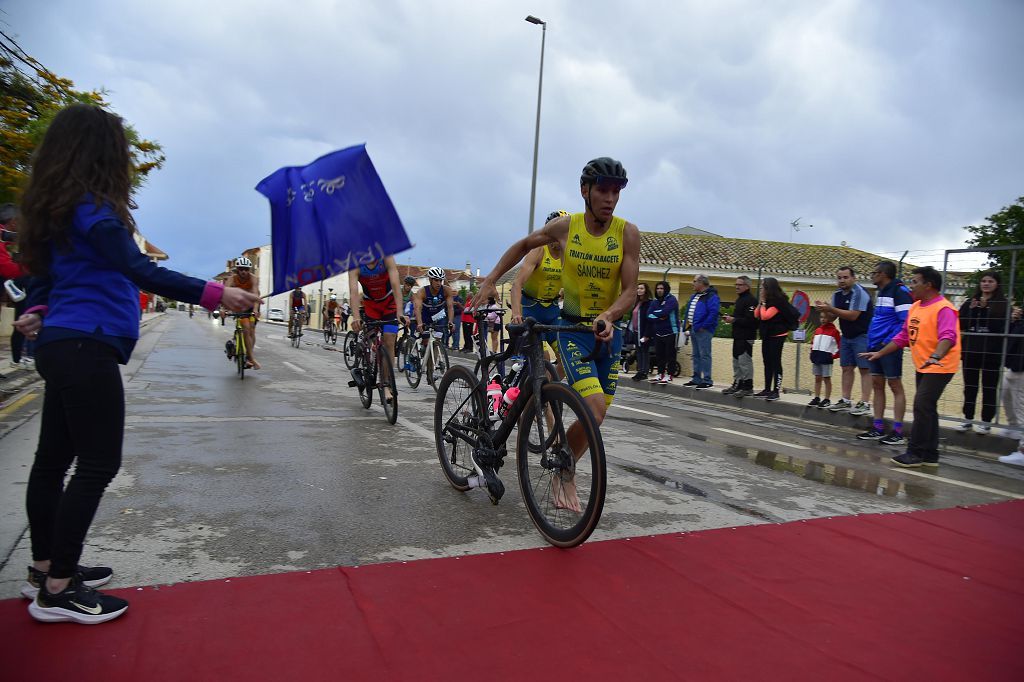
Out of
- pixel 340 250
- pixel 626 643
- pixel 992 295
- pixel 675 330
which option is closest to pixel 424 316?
pixel 675 330

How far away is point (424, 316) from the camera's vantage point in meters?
12.3

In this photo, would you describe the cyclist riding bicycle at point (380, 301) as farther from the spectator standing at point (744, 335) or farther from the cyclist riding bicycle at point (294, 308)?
the cyclist riding bicycle at point (294, 308)

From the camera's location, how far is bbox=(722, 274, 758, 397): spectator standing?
11.6 meters

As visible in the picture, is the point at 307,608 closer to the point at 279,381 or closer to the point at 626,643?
the point at 626,643

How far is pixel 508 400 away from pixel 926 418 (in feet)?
15.1

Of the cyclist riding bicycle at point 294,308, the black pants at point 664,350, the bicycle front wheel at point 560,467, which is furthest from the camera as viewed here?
the cyclist riding bicycle at point 294,308

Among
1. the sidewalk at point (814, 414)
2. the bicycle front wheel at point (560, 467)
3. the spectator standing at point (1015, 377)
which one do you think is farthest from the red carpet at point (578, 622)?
the spectator standing at point (1015, 377)

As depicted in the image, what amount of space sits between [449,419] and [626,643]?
2281 millimetres

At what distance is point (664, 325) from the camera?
13594 millimetres

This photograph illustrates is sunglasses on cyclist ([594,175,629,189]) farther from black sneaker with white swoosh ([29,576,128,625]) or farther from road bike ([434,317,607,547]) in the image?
black sneaker with white swoosh ([29,576,128,625])

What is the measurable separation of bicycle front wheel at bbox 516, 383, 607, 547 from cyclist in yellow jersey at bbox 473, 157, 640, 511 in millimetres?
318

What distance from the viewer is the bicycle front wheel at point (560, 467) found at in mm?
3197

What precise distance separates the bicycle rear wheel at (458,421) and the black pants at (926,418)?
443cm

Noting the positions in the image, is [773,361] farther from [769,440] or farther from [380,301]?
[380,301]
